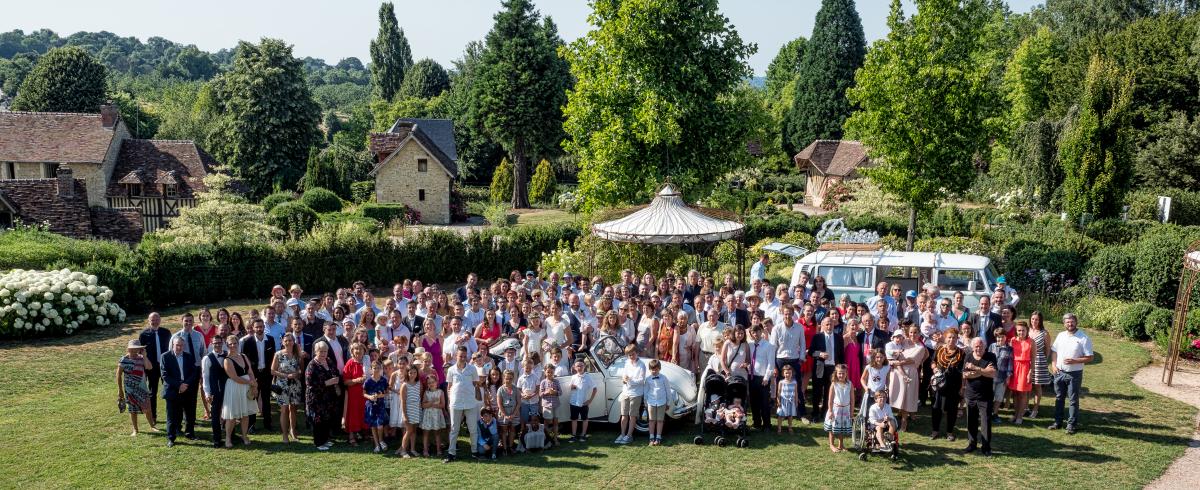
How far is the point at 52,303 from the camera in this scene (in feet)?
63.0

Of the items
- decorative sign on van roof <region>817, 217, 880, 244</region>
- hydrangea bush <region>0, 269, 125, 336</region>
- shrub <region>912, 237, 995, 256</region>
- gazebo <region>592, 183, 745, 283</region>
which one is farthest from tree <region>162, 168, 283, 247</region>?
shrub <region>912, 237, 995, 256</region>

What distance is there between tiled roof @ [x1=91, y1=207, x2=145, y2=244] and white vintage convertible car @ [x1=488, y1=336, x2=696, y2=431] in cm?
2484

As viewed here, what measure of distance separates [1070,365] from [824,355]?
11.0 feet

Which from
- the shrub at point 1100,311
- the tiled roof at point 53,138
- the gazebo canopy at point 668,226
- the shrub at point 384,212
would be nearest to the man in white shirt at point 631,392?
the gazebo canopy at point 668,226

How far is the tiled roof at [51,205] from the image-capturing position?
30.3 metres

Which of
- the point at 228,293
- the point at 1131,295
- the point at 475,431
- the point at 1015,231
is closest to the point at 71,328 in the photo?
the point at 228,293

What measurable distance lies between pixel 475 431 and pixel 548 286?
5.68 metres

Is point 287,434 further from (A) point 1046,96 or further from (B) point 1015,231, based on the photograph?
(A) point 1046,96

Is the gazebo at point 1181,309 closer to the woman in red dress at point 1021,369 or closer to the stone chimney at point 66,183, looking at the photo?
the woman in red dress at point 1021,369

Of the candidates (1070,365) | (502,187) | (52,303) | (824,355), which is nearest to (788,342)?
(824,355)

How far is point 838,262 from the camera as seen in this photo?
16.9m

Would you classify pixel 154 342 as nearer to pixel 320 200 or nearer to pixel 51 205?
pixel 51 205

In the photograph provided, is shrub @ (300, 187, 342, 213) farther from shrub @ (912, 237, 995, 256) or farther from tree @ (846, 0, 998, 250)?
shrub @ (912, 237, 995, 256)

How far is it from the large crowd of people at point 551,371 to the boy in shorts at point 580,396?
36 mm
